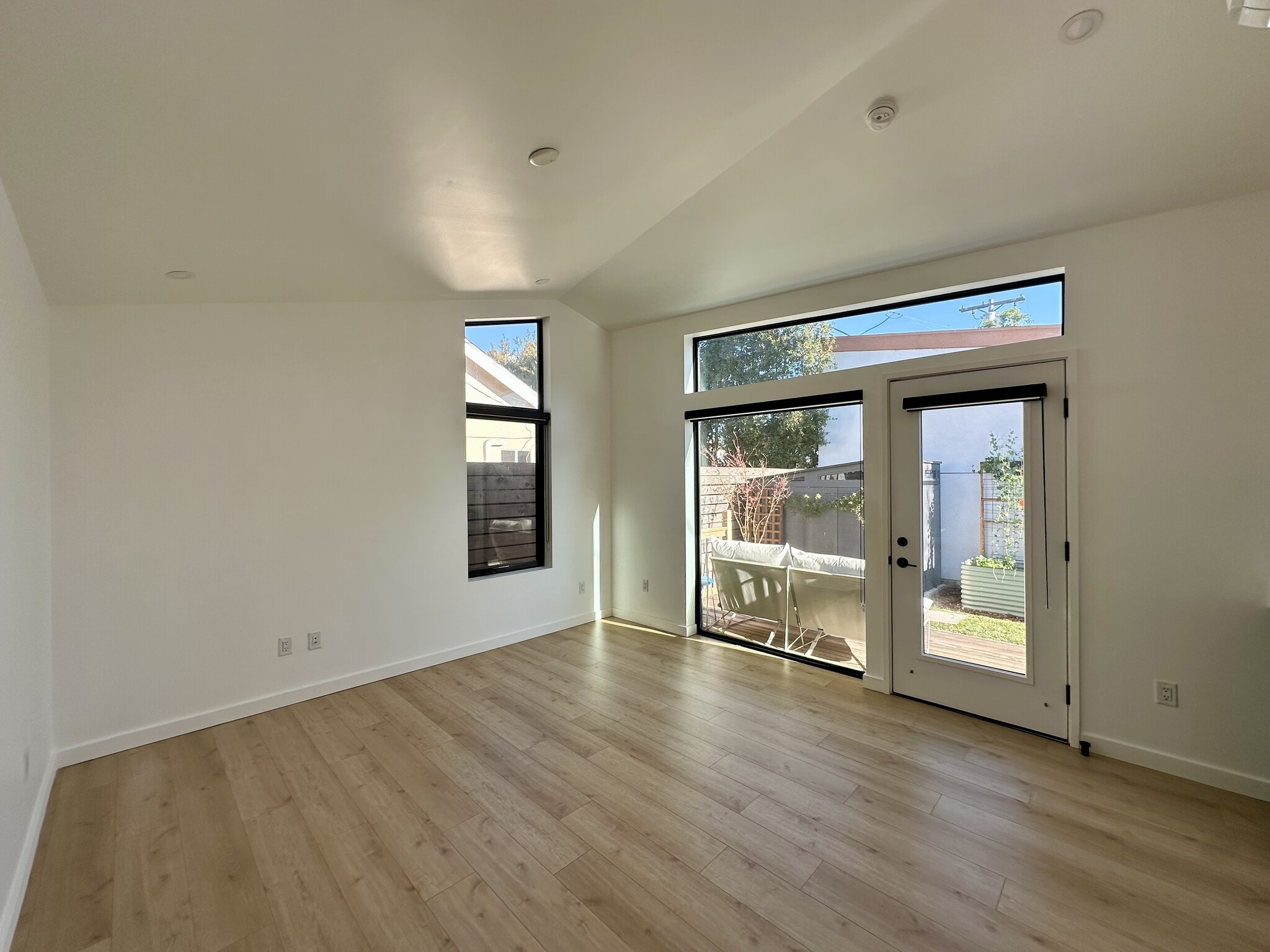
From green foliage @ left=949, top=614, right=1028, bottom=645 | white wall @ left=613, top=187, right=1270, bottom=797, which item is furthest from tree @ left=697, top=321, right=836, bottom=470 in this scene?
green foliage @ left=949, top=614, right=1028, bottom=645

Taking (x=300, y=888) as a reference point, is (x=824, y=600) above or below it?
above

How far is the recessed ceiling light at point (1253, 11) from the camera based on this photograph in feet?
4.47

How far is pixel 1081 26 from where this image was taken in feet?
5.95

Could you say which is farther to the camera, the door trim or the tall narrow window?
the tall narrow window

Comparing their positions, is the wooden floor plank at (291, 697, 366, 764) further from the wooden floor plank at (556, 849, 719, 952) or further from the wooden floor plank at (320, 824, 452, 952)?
the wooden floor plank at (556, 849, 719, 952)

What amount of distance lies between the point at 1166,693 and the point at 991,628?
2.51 feet

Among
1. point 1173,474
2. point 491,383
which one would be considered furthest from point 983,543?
point 491,383

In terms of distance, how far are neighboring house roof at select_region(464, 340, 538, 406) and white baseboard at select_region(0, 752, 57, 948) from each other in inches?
125

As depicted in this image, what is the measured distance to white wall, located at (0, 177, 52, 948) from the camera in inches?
74.5

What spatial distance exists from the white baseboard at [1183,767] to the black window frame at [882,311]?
2208 mm

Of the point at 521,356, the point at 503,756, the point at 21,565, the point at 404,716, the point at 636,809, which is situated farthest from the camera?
the point at 521,356

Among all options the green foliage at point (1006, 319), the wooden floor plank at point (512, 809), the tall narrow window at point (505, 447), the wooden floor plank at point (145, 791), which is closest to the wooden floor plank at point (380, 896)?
the wooden floor plank at point (512, 809)

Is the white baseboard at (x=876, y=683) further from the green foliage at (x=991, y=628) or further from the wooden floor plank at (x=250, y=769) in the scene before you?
the wooden floor plank at (x=250, y=769)

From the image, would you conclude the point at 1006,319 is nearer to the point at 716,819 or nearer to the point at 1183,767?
the point at 1183,767
